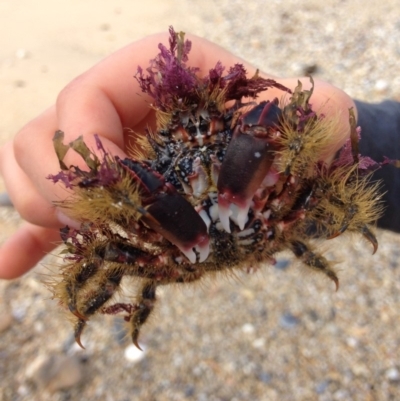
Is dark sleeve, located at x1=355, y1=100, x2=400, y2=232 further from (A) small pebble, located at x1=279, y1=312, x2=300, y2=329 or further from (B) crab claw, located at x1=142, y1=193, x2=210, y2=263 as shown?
(B) crab claw, located at x1=142, y1=193, x2=210, y2=263

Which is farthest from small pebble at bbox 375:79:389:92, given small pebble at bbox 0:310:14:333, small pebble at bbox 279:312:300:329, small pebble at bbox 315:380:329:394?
small pebble at bbox 0:310:14:333

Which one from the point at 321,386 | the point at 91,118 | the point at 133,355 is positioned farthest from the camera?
the point at 133,355

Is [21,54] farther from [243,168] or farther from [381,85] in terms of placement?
[243,168]

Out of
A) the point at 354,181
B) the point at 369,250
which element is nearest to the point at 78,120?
the point at 354,181

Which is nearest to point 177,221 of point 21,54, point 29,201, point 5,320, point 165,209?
point 165,209

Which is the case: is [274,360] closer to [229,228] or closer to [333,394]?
[333,394]

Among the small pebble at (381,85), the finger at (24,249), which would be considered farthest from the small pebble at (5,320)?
the small pebble at (381,85)

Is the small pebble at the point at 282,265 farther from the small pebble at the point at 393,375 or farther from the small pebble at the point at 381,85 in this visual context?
the small pebble at the point at 381,85
